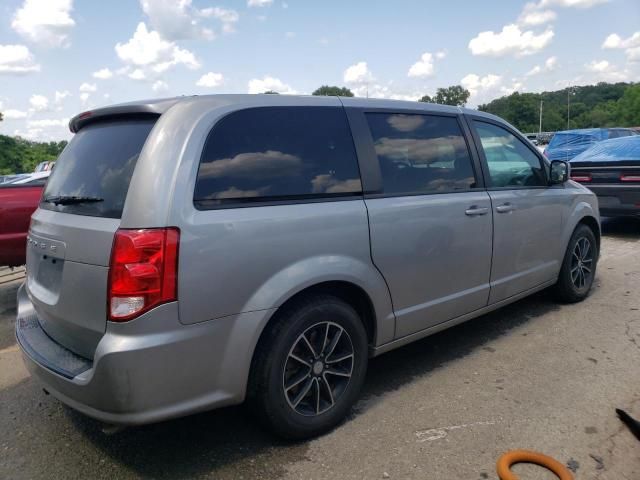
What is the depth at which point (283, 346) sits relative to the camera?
8.68ft

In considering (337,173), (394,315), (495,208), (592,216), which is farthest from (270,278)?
(592,216)

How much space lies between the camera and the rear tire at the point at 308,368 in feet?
8.63

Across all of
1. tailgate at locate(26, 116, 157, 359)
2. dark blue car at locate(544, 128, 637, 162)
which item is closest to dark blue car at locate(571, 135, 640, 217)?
tailgate at locate(26, 116, 157, 359)

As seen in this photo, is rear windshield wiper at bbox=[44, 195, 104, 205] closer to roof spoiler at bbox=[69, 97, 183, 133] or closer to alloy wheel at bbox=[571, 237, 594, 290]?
roof spoiler at bbox=[69, 97, 183, 133]

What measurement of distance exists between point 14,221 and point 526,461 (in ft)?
16.8

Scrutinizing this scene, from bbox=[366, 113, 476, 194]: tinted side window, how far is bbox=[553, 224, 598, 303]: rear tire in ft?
5.45

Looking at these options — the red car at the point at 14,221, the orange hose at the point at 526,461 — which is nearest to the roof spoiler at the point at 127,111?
the orange hose at the point at 526,461

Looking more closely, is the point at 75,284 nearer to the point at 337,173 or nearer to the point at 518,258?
the point at 337,173

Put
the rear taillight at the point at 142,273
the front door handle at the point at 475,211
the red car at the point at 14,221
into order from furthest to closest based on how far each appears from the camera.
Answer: the red car at the point at 14,221 → the front door handle at the point at 475,211 → the rear taillight at the point at 142,273

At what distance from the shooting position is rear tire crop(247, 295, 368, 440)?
2.63 m

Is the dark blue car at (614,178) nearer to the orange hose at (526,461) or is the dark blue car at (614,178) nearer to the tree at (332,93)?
the tree at (332,93)

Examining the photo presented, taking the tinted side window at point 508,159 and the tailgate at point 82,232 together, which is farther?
the tinted side window at point 508,159

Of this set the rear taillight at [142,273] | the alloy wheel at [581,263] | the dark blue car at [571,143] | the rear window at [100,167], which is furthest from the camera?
the dark blue car at [571,143]

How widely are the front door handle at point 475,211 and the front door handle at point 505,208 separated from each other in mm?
160
